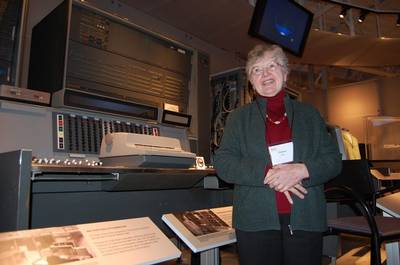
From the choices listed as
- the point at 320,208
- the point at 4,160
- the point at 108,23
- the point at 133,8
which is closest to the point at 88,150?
the point at 4,160

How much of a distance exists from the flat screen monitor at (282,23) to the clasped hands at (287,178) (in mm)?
2571

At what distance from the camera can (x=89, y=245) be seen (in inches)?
52.1

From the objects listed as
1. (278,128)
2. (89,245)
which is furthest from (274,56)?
(89,245)

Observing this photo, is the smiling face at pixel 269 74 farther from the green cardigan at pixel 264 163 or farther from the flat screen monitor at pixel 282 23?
the flat screen monitor at pixel 282 23

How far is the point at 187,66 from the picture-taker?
9.53 ft

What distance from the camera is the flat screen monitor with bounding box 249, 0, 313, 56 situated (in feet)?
11.8

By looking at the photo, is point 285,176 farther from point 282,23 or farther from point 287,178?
point 282,23

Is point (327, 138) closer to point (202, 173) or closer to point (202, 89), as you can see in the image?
point (202, 173)

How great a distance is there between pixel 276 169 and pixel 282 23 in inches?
118

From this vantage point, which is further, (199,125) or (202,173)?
(199,125)

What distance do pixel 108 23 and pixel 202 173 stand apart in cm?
126

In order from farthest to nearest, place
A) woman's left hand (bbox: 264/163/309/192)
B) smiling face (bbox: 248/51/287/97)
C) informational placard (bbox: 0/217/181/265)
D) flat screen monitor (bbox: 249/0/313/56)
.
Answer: flat screen monitor (bbox: 249/0/313/56)
smiling face (bbox: 248/51/287/97)
woman's left hand (bbox: 264/163/309/192)
informational placard (bbox: 0/217/181/265)

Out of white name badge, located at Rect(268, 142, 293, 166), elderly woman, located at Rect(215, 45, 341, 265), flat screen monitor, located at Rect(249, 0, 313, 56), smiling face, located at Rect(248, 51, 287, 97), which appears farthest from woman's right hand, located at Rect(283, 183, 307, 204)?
flat screen monitor, located at Rect(249, 0, 313, 56)

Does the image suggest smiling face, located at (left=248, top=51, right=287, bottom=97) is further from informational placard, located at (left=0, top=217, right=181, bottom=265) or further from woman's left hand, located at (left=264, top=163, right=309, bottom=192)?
informational placard, located at (left=0, top=217, right=181, bottom=265)
